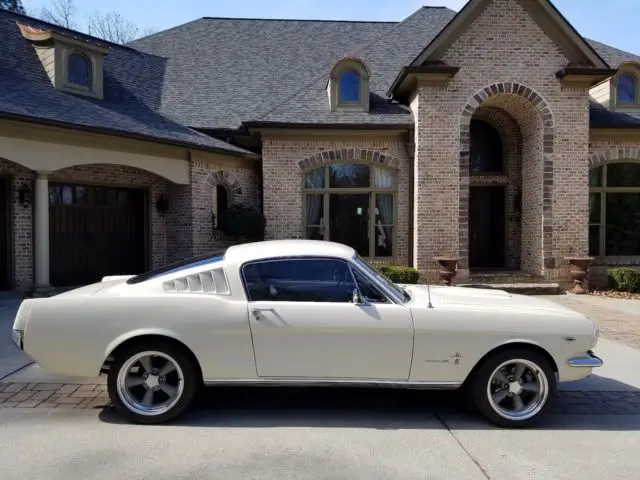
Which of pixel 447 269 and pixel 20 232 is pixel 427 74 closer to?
pixel 447 269

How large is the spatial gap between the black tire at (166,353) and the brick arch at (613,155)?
41.8ft

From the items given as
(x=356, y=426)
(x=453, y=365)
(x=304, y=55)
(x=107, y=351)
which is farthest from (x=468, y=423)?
(x=304, y=55)

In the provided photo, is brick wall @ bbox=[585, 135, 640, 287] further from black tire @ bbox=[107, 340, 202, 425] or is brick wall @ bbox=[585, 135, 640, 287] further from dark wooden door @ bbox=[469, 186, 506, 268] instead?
black tire @ bbox=[107, 340, 202, 425]

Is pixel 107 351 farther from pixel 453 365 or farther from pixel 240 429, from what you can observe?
pixel 453 365

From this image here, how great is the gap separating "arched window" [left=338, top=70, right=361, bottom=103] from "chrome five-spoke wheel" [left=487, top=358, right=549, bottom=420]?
34.5 feet

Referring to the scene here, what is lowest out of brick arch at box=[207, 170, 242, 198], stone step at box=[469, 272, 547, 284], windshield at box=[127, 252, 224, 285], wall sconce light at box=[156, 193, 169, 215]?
stone step at box=[469, 272, 547, 284]

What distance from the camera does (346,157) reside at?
524 inches

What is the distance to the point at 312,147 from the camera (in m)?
13.2

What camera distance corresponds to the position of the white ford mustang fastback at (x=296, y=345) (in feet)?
13.7

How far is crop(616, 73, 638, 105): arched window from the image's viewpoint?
13.9 meters

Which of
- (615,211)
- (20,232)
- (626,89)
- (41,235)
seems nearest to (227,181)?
(41,235)

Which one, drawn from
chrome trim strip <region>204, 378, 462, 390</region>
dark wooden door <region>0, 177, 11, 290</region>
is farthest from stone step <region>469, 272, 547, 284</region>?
dark wooden door <region>0, 177, 11, 290</region>

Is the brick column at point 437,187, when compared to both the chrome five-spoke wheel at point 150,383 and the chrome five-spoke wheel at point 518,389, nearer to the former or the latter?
the chrome five-spoke wheel at point 518,389

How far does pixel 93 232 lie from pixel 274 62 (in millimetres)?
7986
